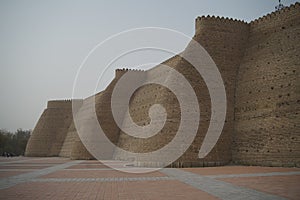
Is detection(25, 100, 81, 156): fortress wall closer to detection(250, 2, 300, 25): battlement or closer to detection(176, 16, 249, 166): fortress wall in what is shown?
detection(176, 16, 249, 166): fortress wall

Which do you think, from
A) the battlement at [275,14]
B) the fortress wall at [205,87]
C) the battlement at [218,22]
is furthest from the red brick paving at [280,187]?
the battlement at [218,22]

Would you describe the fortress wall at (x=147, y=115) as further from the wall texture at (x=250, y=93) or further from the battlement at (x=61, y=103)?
the battlement at (x=61, y=103)

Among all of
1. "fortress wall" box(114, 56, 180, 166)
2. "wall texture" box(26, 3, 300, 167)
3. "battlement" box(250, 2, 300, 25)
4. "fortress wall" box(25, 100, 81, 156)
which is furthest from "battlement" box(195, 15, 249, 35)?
"fortress wall" box(25, 100, 81, 156)

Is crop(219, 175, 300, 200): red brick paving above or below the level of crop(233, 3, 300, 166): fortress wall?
below

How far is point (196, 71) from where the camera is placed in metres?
17.6

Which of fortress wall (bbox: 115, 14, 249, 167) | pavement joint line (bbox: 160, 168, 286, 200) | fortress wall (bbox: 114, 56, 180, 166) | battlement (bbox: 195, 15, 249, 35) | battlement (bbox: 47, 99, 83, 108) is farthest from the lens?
battlement (bbox: 47, 99, 83, 108)

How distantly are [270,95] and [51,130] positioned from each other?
105ft

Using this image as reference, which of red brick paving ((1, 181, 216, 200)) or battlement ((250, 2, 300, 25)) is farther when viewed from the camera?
battlement ((250, 2, 300, 25))

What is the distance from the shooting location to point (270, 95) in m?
15.3

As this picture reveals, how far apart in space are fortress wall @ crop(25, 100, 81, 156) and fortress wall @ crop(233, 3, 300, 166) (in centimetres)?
2862

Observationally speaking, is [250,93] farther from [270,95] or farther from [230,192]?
[230,192]

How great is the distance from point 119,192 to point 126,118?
2054 cm

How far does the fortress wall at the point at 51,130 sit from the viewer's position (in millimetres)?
39250

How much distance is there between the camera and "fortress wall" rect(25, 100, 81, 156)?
129ft
